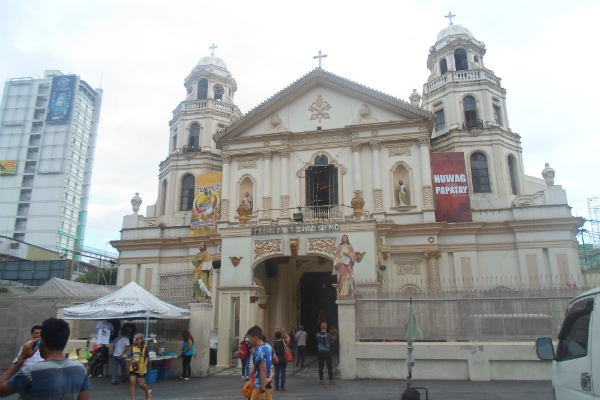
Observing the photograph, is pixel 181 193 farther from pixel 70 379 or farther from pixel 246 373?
pixel 70 379

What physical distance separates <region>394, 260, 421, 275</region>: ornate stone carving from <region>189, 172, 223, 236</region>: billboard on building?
32.6 feet

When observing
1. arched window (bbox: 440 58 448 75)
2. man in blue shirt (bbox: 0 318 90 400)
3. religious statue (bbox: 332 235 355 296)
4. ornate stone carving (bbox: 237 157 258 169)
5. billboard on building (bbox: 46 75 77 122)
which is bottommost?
man in blue shirt (bbox: 0 318 90 400)

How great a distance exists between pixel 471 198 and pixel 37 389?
2362 centimetres

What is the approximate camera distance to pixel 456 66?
28.2 m

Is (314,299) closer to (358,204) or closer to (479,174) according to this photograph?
(358,204)

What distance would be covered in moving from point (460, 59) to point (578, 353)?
26.5m

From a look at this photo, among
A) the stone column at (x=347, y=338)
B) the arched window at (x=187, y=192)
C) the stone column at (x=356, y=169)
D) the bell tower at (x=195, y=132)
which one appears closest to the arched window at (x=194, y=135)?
the bell tower at (x=195, y=132)

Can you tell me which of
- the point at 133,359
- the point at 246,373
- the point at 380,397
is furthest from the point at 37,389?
the point at 246,373

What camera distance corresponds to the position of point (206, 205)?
2564 centimetres

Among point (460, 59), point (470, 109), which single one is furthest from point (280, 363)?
point (460, 59)

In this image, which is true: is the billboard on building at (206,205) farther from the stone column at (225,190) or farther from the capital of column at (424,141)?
the capital of column at (424,141)

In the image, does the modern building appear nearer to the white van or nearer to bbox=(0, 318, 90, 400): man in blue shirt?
bbox=(0, 318, 90, 400): man in blue shirt

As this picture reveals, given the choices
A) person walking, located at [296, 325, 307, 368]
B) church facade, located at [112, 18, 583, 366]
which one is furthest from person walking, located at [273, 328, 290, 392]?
church facade, located at [112, 18, 583, 366]

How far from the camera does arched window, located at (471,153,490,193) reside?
24.8 m
